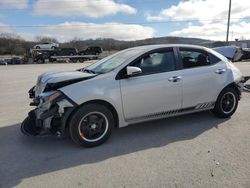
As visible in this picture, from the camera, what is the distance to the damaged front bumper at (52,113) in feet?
15.3

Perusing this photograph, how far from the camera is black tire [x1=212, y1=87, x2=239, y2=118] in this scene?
6.25m

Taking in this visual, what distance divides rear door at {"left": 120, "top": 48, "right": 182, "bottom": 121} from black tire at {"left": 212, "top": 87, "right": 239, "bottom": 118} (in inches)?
42.7

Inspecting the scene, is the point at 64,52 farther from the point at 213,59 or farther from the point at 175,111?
the point at 175,111

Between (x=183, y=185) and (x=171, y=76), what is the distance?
2438 millimetres

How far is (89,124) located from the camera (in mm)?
4914

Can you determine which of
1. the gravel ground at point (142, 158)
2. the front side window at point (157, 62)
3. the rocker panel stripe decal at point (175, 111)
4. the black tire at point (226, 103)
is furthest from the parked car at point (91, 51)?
the front side window at point (157, 62)

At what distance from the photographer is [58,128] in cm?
479

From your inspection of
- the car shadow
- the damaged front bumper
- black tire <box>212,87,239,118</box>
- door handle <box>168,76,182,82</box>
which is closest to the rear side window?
black tire <box>212,87,239,118</box>

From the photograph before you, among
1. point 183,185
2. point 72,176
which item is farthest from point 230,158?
point 72,176

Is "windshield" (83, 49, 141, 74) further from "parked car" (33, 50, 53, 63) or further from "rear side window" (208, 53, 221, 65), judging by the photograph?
"parked car" (33, 50, 53, 63)

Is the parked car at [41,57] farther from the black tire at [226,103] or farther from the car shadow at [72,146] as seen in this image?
the black tire at [226,103]

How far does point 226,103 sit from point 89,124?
3.13m

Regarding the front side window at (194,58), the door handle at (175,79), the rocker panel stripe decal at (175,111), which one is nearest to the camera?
the rocker panel stripe decal at (175,111)

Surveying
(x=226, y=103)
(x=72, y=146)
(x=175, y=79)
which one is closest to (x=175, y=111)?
(x=175, y=79)
